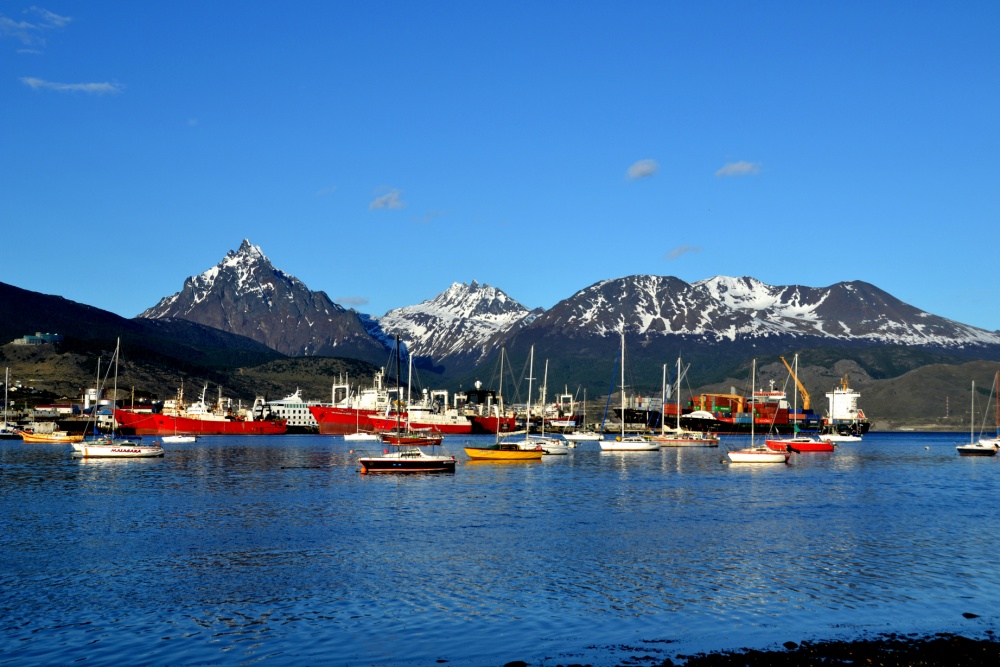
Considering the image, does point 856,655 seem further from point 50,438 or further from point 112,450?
point 50,438

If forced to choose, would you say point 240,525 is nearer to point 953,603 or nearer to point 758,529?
point 758,529

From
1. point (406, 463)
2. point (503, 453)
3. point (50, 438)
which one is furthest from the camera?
point (50, 438)

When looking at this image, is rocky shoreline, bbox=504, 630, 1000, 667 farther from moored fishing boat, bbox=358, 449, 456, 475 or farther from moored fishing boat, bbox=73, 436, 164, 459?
moored fishing boat, bbox=73, 436, 164, 459

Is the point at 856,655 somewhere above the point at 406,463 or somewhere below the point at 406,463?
Result: below

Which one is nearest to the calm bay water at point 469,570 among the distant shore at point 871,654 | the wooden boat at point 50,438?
the distant shore at point 871,654

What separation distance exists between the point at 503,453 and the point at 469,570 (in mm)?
78779

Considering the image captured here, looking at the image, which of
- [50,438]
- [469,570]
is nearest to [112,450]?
[50,438]

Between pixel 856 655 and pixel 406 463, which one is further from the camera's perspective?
pixel 406 463

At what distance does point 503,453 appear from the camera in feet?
394

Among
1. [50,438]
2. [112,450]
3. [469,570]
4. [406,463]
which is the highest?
[406,463]

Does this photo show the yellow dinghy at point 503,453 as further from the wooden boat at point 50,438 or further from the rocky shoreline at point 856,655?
the wooden boat at point 50,438

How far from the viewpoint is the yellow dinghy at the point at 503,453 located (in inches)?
4695

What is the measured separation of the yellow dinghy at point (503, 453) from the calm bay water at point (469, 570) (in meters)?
34.6

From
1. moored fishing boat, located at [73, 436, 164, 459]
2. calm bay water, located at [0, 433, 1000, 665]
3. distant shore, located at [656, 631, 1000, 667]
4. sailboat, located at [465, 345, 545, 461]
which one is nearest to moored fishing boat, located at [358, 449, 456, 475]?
calm bay water, located at [0, 433, 1000, 665]
